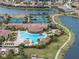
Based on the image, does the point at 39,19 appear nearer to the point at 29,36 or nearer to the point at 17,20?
the point at 17,20

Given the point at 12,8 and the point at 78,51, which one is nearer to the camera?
the point at 78,51

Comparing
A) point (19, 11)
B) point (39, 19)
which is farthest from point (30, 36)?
point (19, 11)

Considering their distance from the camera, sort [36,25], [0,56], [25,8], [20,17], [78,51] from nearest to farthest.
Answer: [0,56], [78,51], [36,25], [20,17], [25,8]

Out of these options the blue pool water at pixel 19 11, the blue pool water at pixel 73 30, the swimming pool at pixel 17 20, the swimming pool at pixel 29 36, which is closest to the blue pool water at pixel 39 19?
the swimming pool at pixel 17 20

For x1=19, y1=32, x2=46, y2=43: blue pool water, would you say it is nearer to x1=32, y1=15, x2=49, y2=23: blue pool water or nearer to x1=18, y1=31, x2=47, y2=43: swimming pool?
x1=18, y1=31, x2=47, y2=43: swimming pool

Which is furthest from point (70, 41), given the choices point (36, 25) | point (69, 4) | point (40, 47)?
point (69, 4)

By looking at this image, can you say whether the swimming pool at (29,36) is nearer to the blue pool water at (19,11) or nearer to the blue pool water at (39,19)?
the blue pool water at (39,19)

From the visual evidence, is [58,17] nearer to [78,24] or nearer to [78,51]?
[78,24]

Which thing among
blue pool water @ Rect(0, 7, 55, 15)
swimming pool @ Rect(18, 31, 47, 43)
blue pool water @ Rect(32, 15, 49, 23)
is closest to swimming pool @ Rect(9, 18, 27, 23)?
blue pool water @ Rect(32, 15, 49, 23)

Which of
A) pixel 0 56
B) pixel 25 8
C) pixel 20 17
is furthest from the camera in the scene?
pixel 25 8
